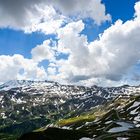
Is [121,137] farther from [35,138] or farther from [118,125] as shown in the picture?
[118,125]

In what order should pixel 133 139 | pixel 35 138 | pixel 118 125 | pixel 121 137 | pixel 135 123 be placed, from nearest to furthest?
1. pixel 35 138
2. pixel 133 139
3. pixel 121 137
4. pixel 118 125
5. pixel 135 123

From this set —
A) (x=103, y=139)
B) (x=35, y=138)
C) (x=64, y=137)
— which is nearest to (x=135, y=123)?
(x=103, y=139)

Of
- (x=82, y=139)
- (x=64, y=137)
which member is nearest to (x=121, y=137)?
(x=82, y=139)

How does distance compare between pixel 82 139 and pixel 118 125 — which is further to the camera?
pixel 118 125

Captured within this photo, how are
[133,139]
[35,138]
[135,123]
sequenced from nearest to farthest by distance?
1. [35,138]
2. [133,139]
3. [135,123]

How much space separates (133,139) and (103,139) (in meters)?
16.3

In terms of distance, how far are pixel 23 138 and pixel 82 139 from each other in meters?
27.4

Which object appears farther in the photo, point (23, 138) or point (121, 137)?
point (121, 137)

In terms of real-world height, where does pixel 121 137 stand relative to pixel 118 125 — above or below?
below

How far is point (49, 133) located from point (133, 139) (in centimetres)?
3267

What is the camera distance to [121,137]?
131000mm

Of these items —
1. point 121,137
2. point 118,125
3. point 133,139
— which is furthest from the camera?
point 118,125

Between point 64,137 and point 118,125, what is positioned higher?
point 118,125

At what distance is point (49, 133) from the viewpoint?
12481 centimetres
